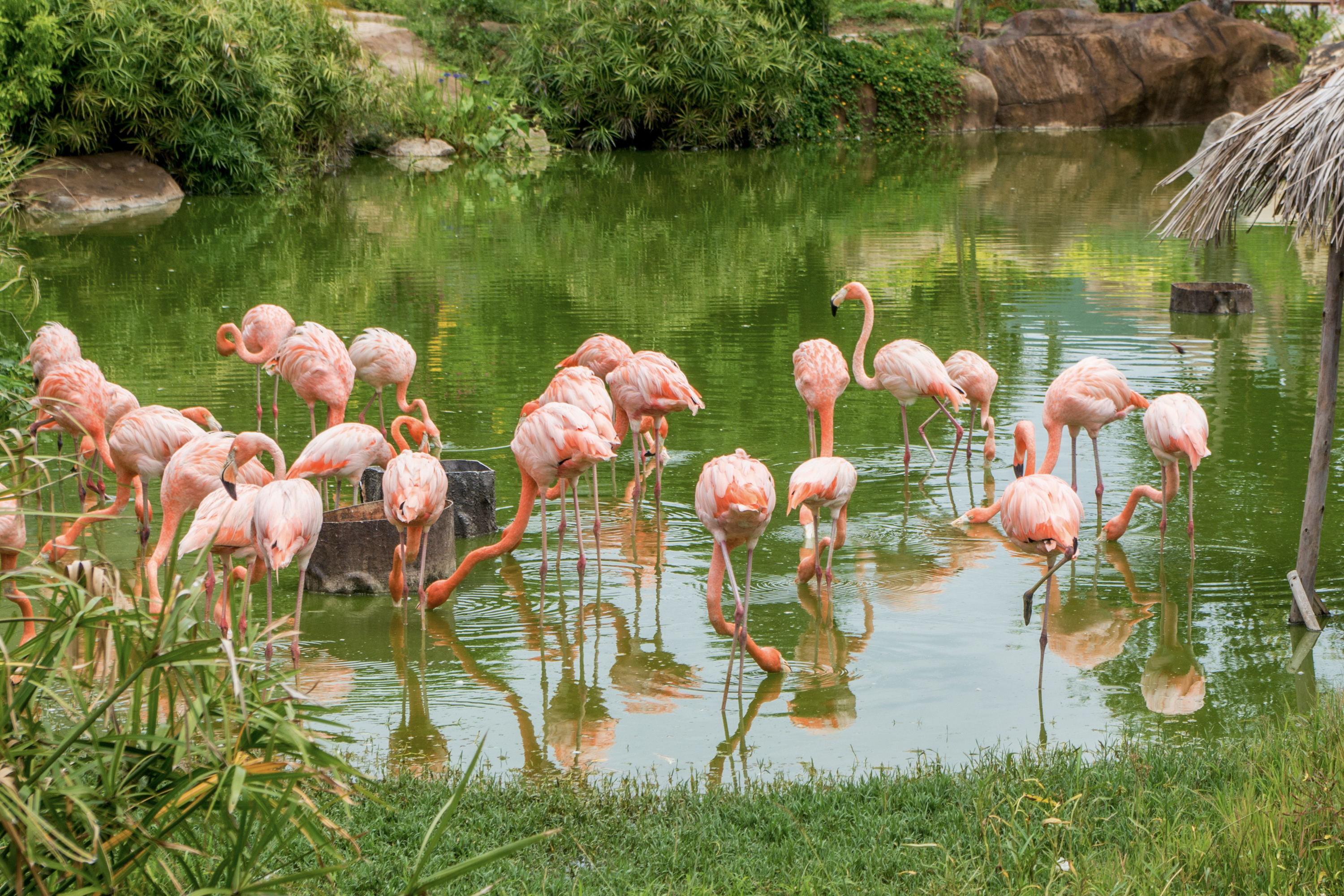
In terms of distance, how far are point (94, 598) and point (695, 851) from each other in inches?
78.7

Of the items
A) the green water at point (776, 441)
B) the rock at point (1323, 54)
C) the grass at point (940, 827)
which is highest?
the rock at point (1323, 54)

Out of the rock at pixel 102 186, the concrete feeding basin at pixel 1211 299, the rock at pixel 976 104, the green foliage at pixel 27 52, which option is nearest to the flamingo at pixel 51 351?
the concrete feeding basin at pixel 1211 299

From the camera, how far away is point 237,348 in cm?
827

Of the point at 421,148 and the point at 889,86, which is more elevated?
the point at 889,86

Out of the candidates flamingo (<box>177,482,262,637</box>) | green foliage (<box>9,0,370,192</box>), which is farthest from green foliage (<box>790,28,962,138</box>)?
flamingo (<box>177,482,262,637</box>)

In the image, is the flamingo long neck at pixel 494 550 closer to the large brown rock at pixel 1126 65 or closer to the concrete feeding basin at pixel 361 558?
the concrete feeding basin at pixel 361 558

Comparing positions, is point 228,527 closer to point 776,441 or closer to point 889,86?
point 776,441

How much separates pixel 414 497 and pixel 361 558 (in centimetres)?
77

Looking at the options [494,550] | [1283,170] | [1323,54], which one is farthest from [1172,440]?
[1323,54]

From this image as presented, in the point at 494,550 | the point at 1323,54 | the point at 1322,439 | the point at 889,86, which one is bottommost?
the point at 494,550

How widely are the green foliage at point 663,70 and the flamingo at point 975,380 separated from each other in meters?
18.2

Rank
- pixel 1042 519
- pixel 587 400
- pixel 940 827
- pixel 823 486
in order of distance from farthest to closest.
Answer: pixel 587 400, pixel 823 486, pixel 1042 519, pixel 940 827

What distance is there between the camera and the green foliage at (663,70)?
24938 mm

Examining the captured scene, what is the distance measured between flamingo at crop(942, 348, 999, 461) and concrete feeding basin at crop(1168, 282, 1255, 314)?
181 inches
